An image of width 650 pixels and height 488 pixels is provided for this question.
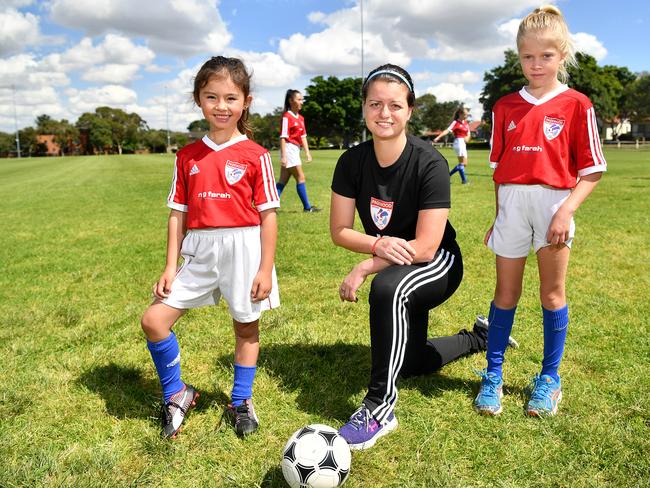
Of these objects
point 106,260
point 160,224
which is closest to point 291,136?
point 160,224

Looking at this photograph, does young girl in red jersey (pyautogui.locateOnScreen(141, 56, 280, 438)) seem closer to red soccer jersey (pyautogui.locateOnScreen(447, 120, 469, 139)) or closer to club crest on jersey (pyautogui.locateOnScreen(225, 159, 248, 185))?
club crest on jersey (pyautogui.locateOnScreen(225, 159, 248, 185))

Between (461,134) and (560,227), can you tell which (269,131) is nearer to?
(461,134)

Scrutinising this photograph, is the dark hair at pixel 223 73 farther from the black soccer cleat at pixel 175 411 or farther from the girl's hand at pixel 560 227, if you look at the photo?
the girl's hand at pixel 560 227

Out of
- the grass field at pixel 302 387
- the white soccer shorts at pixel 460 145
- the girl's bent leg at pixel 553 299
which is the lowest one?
the grass field at pixel 302 387

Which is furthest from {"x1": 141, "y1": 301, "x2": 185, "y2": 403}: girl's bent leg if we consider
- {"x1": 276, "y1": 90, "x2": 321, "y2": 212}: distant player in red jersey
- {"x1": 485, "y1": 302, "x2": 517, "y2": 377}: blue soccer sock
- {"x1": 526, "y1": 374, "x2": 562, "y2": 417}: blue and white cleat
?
{"x1": 276, "y1": 90, "x2": 321, "y2": 212}: distant player in red jersey

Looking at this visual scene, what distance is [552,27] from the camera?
2.61 metres

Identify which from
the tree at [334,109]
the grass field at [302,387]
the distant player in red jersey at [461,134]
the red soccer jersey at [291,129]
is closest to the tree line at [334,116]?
the tree at [334,109]

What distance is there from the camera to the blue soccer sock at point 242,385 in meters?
2.88

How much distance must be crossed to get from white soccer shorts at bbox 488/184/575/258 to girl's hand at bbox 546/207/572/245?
73mm

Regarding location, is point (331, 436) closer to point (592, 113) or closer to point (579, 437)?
point (579, 437)

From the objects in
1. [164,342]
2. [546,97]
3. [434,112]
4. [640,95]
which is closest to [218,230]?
[164,342]

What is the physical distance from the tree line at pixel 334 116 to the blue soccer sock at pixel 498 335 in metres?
27.1

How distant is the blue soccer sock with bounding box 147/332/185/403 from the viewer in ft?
9.10

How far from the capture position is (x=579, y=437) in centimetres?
266
